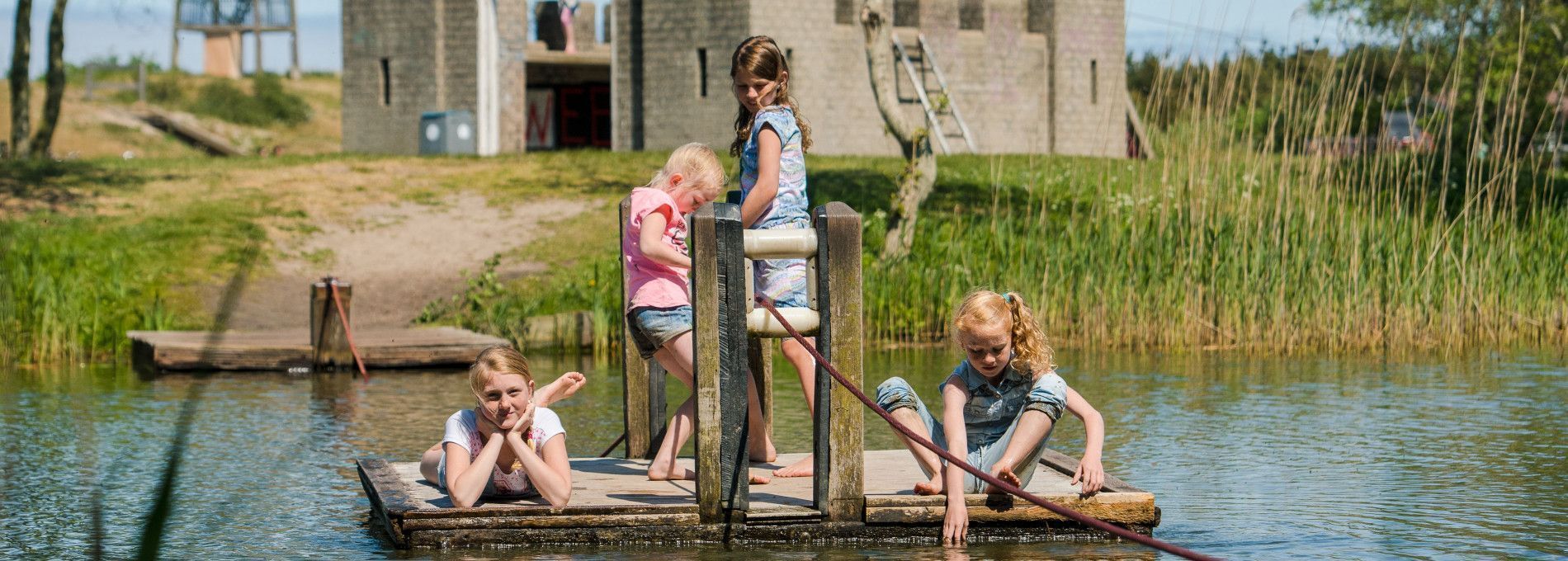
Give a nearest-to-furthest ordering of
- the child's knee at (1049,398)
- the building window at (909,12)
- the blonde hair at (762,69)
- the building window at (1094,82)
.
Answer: the child's knee at (1049,398), the blonde hair at (762,69), the building window at (909,12), the building window at (1094,82)

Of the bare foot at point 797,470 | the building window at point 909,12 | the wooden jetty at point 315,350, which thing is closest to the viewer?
the bare foot at point 797,470

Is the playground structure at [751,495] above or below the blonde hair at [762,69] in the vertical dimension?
below

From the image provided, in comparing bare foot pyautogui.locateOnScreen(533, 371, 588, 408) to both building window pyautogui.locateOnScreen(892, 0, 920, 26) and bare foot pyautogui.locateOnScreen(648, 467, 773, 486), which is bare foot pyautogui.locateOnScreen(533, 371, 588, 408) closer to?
bare foot pyautogui.locateOnScreen(648, 467, 773, 486)

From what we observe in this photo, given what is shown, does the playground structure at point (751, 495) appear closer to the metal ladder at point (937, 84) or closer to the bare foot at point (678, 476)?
the bare foot at point (678, 476)

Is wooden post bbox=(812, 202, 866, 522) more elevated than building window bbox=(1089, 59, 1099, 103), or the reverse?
building window bbox=(1089, 59, 1099, 103)

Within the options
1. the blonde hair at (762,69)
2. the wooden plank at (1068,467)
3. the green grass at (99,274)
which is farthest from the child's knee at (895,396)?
the green grass at (99,274)

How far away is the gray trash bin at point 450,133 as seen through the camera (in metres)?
29.5

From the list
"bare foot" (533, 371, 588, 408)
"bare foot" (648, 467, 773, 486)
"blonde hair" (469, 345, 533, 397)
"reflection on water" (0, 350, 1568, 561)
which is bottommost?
"reflection on water" (0, 350, 1568, 561)

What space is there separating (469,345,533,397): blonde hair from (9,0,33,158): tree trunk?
2535cm

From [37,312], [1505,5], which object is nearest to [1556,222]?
[37,312]

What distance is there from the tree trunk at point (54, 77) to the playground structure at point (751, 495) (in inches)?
1016

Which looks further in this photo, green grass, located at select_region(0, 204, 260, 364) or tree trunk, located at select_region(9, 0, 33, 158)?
tree trunk, located at select_region(9, 0, 33, 158)

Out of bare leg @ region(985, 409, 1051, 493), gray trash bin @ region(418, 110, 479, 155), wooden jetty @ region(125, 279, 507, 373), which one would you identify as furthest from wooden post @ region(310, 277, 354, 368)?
gray trash bin @ region(418, 110, 479, 155)

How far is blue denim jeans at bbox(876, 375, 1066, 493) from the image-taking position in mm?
5691
